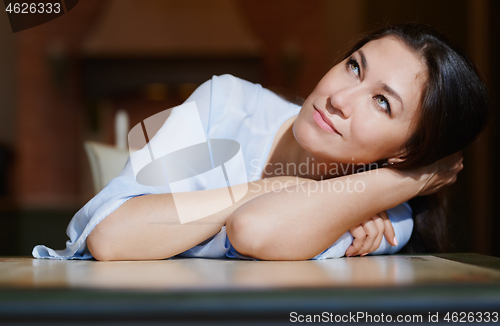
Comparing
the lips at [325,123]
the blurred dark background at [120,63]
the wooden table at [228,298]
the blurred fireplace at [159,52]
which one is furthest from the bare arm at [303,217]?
the blurred fireplace at [159,52]

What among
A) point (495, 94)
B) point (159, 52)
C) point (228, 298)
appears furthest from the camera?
point (159, 52)

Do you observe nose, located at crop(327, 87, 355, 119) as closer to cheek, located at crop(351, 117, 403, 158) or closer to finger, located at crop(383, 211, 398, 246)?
cheek, located at crop(351, 117, 403, 158)

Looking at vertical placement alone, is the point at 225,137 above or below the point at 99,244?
above

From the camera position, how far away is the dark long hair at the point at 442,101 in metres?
0.81

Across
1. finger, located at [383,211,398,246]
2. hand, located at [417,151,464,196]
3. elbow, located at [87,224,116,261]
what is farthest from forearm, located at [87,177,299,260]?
hand, located at [417,151,464,196]

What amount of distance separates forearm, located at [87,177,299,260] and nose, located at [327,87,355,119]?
293 mm

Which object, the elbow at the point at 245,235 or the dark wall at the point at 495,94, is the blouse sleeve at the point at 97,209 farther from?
the dark wall at the point at 495,94

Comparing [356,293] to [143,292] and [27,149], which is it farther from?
[27,149]

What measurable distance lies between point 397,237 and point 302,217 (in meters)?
0.32

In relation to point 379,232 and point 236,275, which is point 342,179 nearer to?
point 379,232

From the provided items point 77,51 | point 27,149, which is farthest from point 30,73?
point 27,149

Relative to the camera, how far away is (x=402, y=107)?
798 millimetres

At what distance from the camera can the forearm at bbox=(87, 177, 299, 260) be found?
0.70 meters

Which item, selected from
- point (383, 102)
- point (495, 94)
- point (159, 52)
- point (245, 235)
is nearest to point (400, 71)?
point (383, 102)
